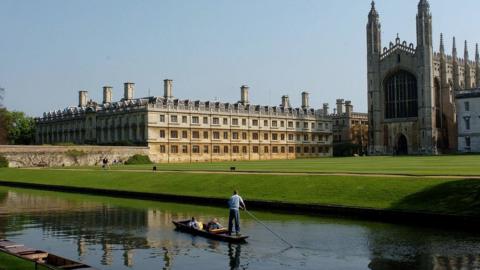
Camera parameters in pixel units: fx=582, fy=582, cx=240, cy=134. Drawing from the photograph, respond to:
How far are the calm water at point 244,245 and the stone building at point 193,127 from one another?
5653 cm

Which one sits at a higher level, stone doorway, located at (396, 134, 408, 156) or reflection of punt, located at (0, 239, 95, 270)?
stone doorway, located at (396, 134, 408, 156)

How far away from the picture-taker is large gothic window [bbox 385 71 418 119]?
9862 centimetres

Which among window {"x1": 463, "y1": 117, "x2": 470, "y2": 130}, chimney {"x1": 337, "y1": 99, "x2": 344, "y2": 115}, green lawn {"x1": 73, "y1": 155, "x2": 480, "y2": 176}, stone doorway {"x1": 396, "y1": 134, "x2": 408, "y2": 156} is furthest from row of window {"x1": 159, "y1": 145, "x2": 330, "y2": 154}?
green lawn {"x1": 73, "y1": 155, "x2": 480, "y2": 176}

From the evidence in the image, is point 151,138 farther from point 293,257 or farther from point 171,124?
point 293,257

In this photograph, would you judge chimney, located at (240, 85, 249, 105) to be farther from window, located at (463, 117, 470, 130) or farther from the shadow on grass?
the shadow on grass

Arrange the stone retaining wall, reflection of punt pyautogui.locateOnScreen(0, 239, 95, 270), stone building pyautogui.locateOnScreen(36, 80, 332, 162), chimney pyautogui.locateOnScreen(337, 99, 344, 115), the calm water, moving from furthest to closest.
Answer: chimney pyautogui.locateOnScreen(337, 99, 344, 115) < stone building pyautogui.locateOnScreen(36, 80, 332, 162) < the stone retaining wall < the calm water < reflection of punt pyautogui.locateOnScreen(0, 239, 95, 270)

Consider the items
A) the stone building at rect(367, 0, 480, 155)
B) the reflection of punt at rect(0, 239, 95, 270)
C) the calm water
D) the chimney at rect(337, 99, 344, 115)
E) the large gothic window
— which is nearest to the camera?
the reflection of punt at rect(0, 239, 95, 270)

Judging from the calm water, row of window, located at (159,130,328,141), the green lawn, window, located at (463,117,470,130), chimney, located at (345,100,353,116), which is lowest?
the calm water

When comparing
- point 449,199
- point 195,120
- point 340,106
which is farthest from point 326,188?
point 340,106

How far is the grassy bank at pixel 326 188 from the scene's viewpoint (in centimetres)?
2433

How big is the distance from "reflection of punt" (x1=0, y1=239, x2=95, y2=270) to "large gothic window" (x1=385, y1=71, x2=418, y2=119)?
8988 cm

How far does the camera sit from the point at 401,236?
19.5 meters

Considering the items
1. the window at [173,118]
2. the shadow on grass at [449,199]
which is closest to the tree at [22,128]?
the window at [173,118]

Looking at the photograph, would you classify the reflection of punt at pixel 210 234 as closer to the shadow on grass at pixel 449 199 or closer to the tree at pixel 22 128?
the shadow on grass at pixel 449 199
